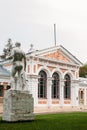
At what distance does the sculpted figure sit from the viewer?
15.8m

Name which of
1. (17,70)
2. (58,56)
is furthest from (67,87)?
(17,70)

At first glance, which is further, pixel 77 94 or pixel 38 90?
pixel 77 94

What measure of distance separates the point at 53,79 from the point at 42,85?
76.3 inches

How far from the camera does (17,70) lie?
15875 mm

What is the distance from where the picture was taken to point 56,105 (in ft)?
133

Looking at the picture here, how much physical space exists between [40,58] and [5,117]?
23479mm

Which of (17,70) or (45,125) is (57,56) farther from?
(45,125)

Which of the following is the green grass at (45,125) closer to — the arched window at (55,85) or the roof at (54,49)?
the roof at (54,49)

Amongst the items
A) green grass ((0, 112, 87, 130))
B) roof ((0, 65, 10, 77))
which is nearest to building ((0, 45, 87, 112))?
roof ((0, 65, 10, 77))

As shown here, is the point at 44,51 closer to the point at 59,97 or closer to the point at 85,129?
the point at 59,97

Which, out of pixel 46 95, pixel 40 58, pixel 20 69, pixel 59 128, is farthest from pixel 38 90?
pixel 59 128

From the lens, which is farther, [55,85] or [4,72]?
[55,85]

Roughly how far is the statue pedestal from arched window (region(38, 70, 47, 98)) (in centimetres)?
2310

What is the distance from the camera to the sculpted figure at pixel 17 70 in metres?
15.8
